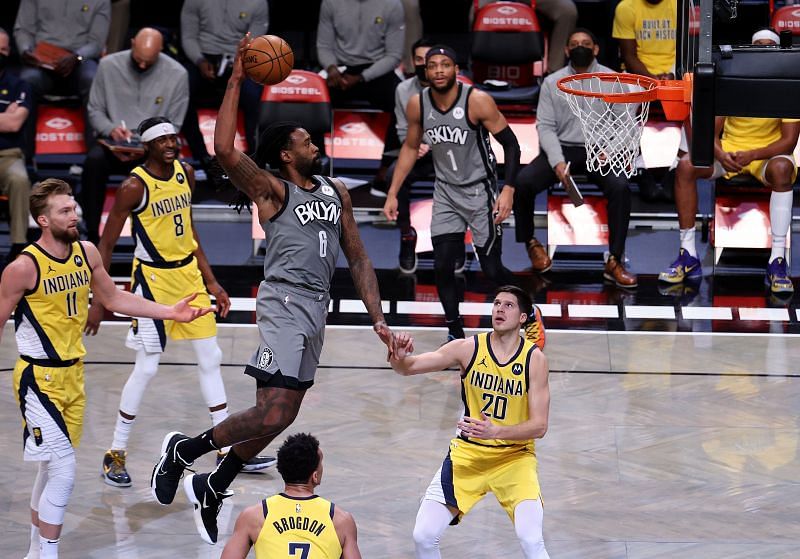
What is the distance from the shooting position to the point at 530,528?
5.60 metres

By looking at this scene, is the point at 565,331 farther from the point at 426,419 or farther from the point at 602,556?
the point at 602,556

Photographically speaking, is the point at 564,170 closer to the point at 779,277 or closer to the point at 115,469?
the point at 779,277

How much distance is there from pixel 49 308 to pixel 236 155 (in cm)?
106

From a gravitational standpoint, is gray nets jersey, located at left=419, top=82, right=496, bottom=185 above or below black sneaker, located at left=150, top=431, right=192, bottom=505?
above

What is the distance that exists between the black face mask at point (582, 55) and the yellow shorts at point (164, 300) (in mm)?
4125

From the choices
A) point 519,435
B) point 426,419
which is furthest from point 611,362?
point 519,435

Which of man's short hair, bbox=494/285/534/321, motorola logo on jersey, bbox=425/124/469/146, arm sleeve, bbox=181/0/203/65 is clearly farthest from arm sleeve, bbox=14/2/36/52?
man's short hair, bbox=494/285/534/321

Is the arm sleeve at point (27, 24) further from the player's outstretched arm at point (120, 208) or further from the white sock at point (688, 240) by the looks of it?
the white sock at point (688, 240)

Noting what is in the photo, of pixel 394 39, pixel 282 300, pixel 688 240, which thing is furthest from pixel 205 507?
pixel 394 39

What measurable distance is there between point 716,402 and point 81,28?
22.5 ft

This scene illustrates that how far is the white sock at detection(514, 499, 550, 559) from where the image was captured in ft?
18.3

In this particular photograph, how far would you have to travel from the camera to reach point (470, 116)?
9016 mm

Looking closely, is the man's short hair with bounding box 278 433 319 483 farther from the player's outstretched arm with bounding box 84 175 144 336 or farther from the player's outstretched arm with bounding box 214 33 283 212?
the player's outstretched arm with bounding box 84 175 144 336

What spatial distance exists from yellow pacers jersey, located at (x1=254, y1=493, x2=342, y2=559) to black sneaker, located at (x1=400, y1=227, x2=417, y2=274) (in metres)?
5.93
